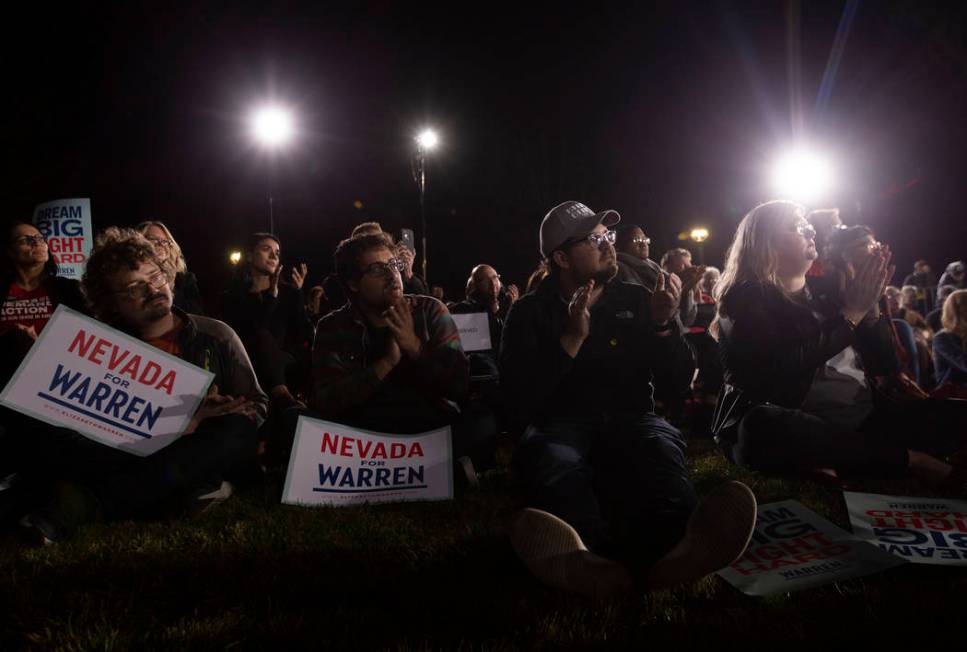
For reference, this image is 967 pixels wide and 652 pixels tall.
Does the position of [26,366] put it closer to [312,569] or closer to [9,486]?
[9,486]

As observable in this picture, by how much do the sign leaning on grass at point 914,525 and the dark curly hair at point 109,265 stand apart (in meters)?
3.93

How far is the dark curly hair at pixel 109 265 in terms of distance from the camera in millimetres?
3709

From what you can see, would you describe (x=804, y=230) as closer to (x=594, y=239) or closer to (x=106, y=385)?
(x=594, y=239)

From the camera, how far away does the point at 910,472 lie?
3.63 m

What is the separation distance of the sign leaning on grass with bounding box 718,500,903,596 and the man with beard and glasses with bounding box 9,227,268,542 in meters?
2.69

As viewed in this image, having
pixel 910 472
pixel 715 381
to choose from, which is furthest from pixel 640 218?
pixel 910 472

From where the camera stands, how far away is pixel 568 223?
12.2 feet

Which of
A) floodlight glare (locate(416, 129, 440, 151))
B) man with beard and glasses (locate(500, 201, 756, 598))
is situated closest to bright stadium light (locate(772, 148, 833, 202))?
floodlight glare (locate(416, 129, 440, 151))

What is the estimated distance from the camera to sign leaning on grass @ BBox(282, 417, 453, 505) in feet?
11.9

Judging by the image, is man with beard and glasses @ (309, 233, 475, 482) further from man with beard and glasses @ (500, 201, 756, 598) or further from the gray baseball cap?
the gray baseball cap

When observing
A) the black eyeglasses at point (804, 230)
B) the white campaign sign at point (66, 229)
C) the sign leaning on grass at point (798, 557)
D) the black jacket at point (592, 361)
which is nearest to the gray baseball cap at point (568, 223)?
A: the black jacket at point (592, 361)

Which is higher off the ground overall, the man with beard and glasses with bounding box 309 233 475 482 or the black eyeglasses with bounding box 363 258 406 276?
the black eyeglasses with bounding box 363 258 406 276

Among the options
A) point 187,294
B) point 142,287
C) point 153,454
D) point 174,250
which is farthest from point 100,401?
point 187,294

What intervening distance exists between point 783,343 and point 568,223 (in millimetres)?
1472
